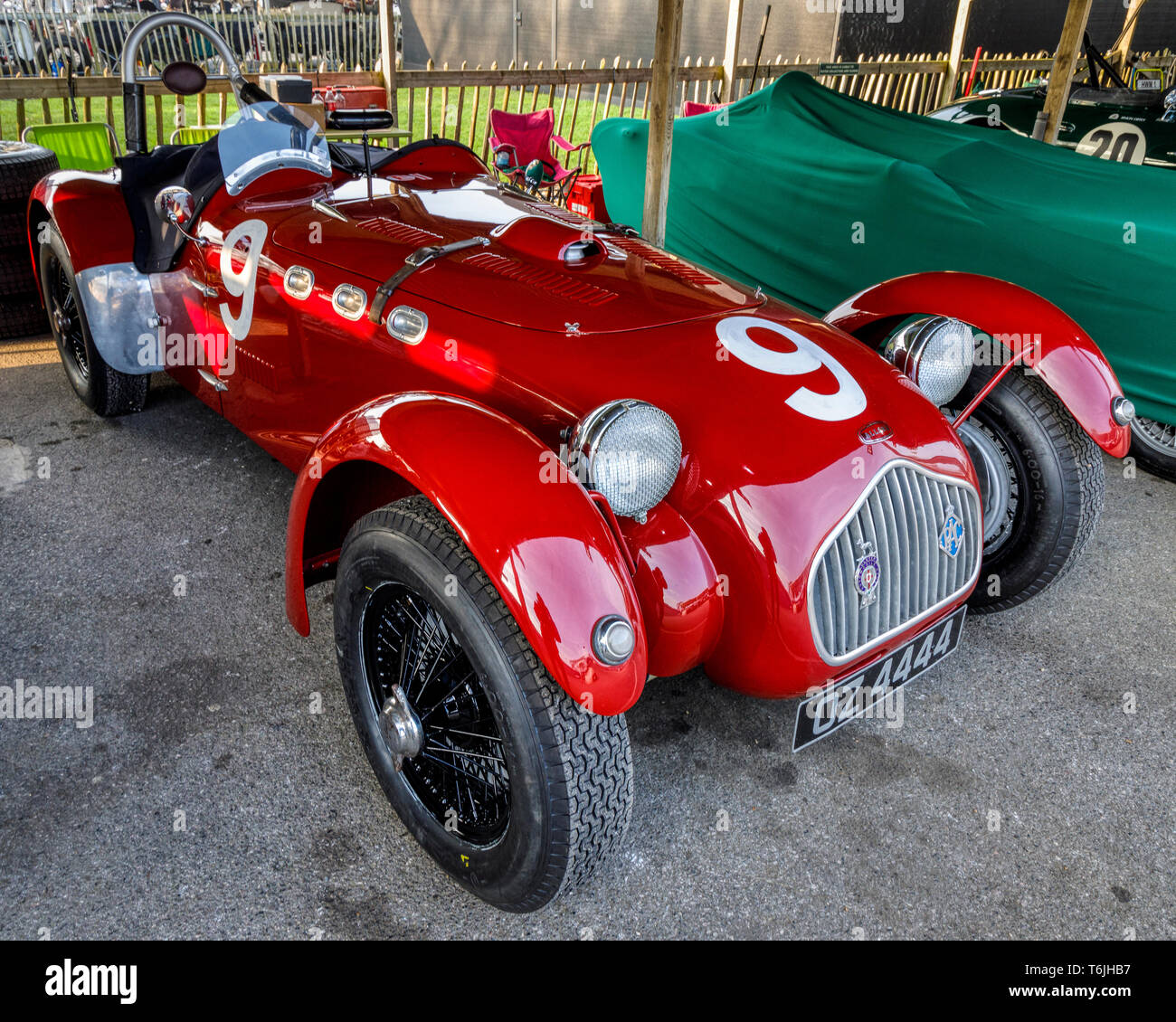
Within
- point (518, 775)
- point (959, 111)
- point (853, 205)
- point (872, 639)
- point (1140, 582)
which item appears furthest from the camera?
point (959, 111)

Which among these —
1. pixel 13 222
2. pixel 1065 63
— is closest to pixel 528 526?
pixel 13 222

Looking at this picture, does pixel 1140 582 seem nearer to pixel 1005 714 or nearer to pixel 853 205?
pixel 1005 714

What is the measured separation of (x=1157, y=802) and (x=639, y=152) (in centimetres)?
465

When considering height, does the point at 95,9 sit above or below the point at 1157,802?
above

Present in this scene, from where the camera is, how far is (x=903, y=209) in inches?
174

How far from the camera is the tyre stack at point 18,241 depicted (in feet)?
14.8

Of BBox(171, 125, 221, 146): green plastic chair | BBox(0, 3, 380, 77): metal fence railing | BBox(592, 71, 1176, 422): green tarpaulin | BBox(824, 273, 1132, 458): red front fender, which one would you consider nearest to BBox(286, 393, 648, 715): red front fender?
BBox(824, 273, 1132, 458): red front fender

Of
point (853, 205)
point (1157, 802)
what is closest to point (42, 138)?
point (853, 205)

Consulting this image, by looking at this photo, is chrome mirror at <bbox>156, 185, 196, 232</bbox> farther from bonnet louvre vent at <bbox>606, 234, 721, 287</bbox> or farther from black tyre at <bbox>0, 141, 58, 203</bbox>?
black tyre at <bbox>0, 141, 58, 203</bbox>

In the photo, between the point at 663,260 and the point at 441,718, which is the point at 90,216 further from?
the point at 441,718

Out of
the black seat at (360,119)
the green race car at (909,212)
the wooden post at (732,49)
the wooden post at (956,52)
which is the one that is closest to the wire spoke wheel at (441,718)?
the black seat at (360,119)

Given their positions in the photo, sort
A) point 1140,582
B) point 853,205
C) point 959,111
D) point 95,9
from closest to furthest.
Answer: point 1140,582 → point 853,205 → point 959,111 → point 95,9

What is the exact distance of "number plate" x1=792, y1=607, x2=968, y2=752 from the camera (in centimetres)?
194

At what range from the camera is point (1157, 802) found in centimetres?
221
